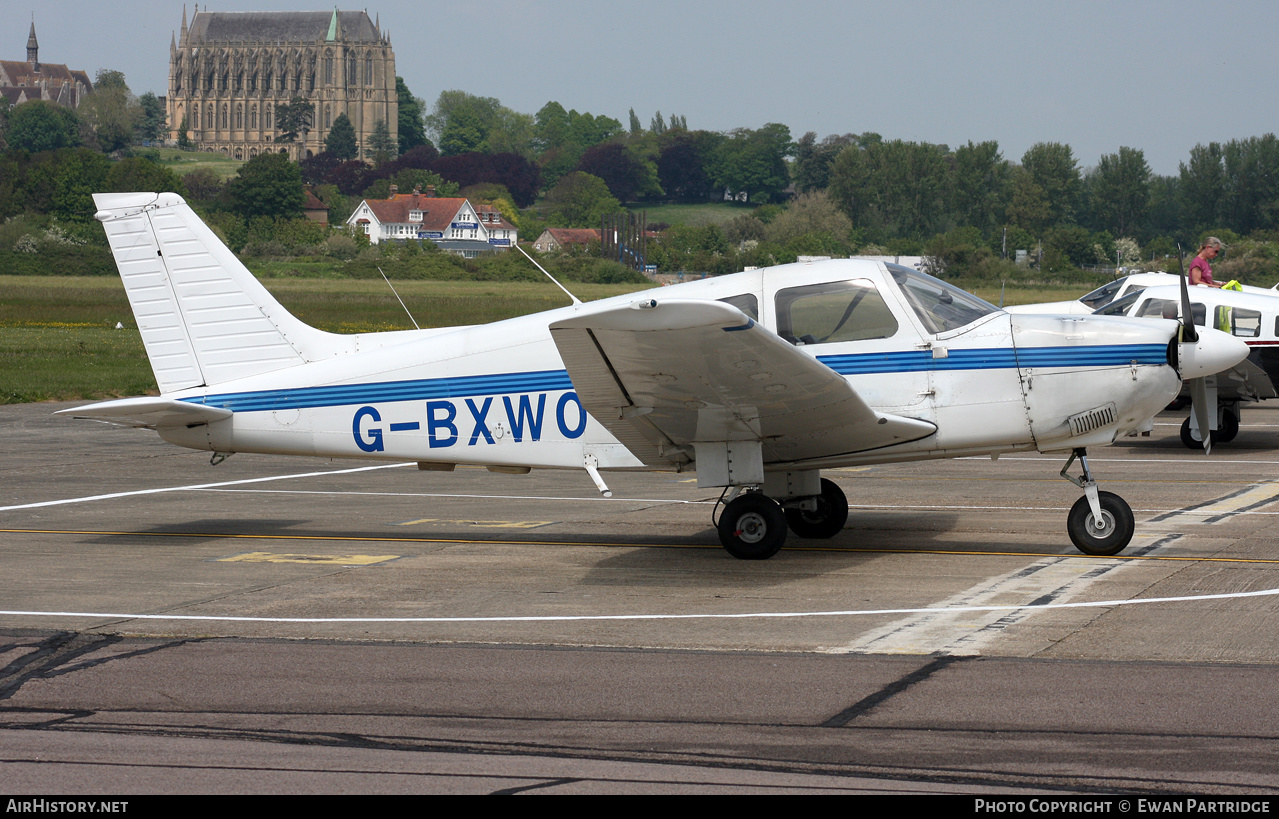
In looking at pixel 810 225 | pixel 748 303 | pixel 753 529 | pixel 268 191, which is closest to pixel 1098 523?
pixel 753 529

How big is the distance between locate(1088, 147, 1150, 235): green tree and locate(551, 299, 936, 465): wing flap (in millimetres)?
134554

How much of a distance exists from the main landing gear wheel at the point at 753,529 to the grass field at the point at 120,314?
69.3ft

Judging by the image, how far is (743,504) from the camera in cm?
1024

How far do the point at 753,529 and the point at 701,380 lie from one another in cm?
169

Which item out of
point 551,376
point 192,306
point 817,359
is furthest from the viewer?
point 192,306

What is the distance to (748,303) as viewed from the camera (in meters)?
10.2

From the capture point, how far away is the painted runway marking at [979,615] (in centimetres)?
734

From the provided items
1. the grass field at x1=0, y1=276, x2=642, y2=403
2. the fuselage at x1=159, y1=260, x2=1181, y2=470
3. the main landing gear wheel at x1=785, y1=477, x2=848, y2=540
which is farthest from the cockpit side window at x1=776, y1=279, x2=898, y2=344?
the grass field at x1=0, y1=276, x2=642, y2=403

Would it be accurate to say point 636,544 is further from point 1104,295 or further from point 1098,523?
point 1104,295

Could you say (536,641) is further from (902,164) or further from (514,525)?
(902,164)

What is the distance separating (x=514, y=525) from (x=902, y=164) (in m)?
126

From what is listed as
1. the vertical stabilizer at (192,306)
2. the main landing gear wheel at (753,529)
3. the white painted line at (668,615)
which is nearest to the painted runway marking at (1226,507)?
the white painted line at (668,615)

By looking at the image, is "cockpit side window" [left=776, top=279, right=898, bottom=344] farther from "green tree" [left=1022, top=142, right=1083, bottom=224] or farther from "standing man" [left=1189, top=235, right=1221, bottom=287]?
"green tree" [left=1022, top=142, right=1083, bottom=224]
